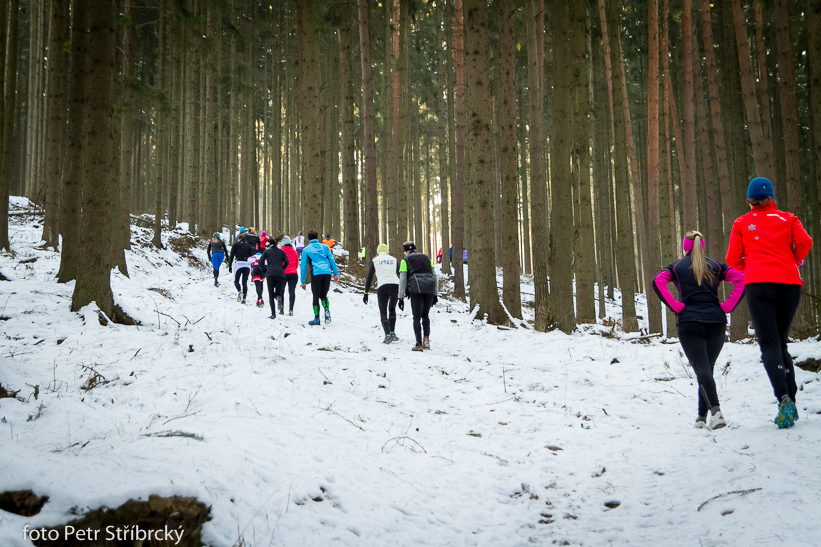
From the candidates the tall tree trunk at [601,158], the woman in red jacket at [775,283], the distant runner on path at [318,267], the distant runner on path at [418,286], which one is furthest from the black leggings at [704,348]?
the tall tree trunk at [601,158]

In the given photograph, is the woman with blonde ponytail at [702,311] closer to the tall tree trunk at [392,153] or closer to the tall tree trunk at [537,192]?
the tall tree trunk at [537,192]

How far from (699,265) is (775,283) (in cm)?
57

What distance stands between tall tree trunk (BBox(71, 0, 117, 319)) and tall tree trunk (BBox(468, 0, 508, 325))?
21.6 ft

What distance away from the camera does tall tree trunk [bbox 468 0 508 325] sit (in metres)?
10.2

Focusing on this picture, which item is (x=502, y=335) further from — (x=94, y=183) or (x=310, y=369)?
(x=94, y=183)

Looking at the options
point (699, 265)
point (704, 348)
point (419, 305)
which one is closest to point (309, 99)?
point (419, 305)

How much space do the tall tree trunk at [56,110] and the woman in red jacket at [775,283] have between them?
12.1 m

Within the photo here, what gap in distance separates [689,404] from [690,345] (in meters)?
1.45

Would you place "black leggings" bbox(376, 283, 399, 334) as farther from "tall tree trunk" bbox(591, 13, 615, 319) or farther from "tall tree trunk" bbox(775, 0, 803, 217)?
"tall tree trunk" bbox(591, 13, 615, 319)

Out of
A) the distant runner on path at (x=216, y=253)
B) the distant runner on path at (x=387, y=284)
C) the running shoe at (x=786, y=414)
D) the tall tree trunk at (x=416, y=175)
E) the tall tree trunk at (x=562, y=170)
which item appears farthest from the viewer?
the tall tree trunk at (x=416, y=175)

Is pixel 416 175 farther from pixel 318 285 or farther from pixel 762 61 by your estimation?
pixel 318 285

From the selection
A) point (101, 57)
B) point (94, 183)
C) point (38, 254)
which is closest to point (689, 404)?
point (94, 183)

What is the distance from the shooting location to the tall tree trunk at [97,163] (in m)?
6.95

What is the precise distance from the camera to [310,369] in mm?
6023
